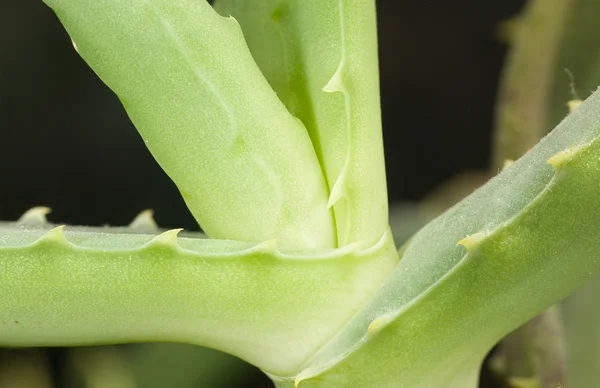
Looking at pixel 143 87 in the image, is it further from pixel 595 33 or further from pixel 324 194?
pixel 595 33

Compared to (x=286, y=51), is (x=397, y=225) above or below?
below

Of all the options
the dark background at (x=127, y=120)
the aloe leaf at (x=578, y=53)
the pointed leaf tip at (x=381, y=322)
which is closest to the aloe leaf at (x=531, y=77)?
the aloe leaf at (x=578, y=53)

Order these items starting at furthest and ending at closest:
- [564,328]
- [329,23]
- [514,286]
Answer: [564,328] → [329,23] → [514,286]

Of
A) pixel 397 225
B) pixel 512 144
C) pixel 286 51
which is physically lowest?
pixel 397 225

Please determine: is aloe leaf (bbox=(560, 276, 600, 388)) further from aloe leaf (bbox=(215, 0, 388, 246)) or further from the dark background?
the dark background

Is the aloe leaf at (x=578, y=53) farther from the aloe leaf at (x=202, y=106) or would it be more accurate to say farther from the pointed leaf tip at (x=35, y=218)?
the pointed leaf tip at (x=35, y=218)

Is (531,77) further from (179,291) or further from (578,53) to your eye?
(179,291)

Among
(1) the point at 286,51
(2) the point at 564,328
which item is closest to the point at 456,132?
(2) the point at 564,328
